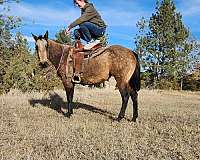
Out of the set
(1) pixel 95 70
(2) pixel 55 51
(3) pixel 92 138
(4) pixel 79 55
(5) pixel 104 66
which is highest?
(2) pixel 55 51

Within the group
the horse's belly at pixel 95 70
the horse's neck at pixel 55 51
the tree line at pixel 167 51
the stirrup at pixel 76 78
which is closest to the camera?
the horse's belly at pixel 95 70

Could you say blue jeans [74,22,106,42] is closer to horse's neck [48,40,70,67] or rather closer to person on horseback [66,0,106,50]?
person on horseback [66,0,106,50]

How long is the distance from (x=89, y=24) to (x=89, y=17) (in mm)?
208

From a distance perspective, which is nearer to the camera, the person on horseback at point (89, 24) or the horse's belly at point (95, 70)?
the horse's belly at point (95, 70)

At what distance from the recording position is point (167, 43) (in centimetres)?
5062

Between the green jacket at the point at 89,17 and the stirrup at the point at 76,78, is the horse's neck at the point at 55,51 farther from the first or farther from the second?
the green jacket at the point at 89,17

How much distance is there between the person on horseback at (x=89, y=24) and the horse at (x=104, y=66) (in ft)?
1.77

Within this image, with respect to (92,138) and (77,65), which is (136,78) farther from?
(92,138)

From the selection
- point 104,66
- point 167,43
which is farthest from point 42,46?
point 167,43

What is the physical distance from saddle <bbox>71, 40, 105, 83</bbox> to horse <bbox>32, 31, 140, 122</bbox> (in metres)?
0.11

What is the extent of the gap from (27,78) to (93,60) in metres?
14.2

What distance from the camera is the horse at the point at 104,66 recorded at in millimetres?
10789

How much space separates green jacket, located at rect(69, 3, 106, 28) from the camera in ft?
36.3

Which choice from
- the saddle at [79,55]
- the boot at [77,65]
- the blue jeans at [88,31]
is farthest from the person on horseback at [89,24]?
the boot at [77,65]
